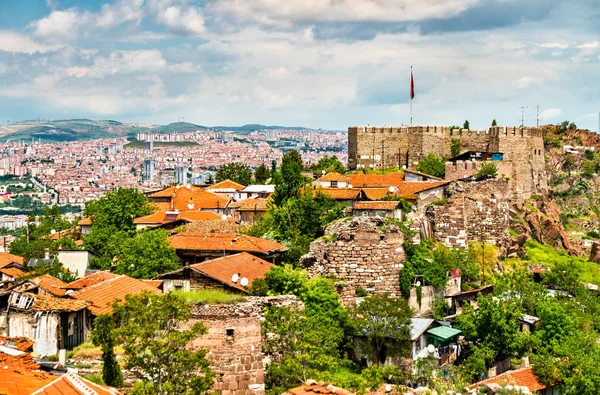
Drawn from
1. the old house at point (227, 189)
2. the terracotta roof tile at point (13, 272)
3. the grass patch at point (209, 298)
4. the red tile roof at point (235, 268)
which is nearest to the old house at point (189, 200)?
the old house at point (227, 189)

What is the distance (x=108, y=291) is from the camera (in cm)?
2598

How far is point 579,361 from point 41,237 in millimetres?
32766

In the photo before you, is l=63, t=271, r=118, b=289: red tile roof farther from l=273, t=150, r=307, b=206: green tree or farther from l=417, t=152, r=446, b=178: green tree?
l=417, t=152, r=446, b=178: green tree

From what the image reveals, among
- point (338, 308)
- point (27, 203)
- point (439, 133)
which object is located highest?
point (439, 133)

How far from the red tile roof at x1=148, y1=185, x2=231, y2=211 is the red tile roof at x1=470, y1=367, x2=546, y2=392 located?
27.6 meters

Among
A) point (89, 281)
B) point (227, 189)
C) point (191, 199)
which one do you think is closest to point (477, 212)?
point (89, 281)

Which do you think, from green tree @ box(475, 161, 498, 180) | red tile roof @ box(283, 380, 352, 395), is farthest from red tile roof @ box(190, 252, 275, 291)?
green tree @ box(475, 161, 498, 180)

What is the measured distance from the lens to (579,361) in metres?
26.3

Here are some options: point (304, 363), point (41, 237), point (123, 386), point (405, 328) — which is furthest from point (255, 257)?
point (41, 237)

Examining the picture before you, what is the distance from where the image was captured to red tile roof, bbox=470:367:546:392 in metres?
25.3

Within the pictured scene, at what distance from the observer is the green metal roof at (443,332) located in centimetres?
2763

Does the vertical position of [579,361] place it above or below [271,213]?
below

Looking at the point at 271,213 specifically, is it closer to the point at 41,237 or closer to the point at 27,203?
the point at 41,237

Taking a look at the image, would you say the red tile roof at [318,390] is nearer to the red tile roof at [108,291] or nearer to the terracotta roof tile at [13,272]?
the red tile roof at [108,291]
